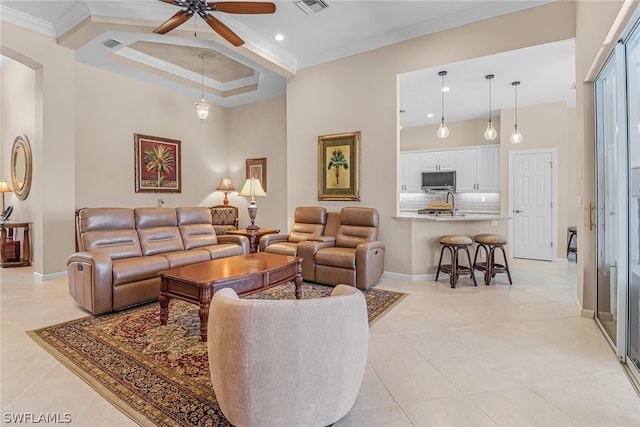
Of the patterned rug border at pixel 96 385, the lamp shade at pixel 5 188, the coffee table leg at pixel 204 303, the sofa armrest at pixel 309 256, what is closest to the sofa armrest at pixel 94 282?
the patterned rug border at pixel 96 385

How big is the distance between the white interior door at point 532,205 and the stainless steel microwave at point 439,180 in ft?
4.13

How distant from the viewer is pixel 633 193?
92.0 inches

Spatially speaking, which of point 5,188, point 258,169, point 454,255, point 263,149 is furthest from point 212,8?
point 5,188

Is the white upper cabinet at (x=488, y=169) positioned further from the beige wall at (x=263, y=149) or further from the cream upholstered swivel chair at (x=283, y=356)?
the cream upholstered swivel chair at (x=283, y=356)

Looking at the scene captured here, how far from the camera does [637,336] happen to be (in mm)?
2244

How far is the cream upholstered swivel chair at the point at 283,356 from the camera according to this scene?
4.50 feet

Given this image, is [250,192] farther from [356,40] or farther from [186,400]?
[186,400]

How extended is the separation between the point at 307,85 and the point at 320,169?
1.47 meters

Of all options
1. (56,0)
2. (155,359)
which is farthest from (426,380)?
(56,0)

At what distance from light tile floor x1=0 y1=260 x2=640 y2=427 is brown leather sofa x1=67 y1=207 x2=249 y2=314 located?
38cm

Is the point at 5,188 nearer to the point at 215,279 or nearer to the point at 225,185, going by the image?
the point at 225,185

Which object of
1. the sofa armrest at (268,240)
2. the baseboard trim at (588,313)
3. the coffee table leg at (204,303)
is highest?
the sofa armrest at (268,240)

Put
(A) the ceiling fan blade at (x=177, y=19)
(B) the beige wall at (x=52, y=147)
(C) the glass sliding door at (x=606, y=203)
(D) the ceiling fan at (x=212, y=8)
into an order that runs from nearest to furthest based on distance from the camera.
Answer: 1. (C) the glass sliding door at (x=606, y=203)
2. (D) the ceiling fan at (x=212, y=8)
3. (A) the ceiling fan blade at (x=177, y=19)
4. (B) the beige wall at (x=52, y=147)

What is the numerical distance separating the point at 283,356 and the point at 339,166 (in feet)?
13.5
